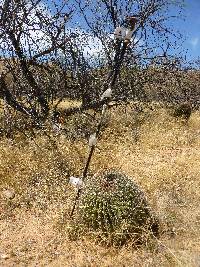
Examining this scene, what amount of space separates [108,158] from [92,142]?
345 centimetres

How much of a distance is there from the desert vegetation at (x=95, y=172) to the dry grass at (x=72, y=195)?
2 cm

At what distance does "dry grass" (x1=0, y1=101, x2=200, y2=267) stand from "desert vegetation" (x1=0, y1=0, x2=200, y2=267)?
0.6 inches

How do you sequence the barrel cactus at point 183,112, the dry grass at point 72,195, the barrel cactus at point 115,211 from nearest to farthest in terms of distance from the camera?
1. the dry grass at point 72,195
2. the barrel cactus at point 115,211
3. the barrel cactus at point 183,112

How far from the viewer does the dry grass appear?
21.0ft

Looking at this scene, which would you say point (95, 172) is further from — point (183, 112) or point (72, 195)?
point (183, 112)

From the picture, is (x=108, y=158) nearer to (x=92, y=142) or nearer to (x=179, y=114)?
(x=92, y=142)

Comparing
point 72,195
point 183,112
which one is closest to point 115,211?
point 72,195

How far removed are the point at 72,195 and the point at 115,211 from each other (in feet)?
4.40

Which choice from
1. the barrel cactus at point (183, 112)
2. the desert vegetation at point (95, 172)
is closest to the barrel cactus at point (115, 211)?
the desert vegetation at point (95, 172)

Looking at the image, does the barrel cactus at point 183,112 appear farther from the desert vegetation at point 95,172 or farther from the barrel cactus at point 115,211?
the barrel cactus at point 115,211

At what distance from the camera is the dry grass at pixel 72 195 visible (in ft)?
21.0

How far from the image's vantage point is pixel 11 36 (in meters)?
12.4

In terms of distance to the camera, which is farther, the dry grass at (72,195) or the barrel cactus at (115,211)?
the barrel cactus at (115,211)

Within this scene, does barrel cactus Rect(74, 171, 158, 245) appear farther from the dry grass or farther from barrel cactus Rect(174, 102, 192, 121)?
barrel cactus Rect(174, 102, 192, 121)
